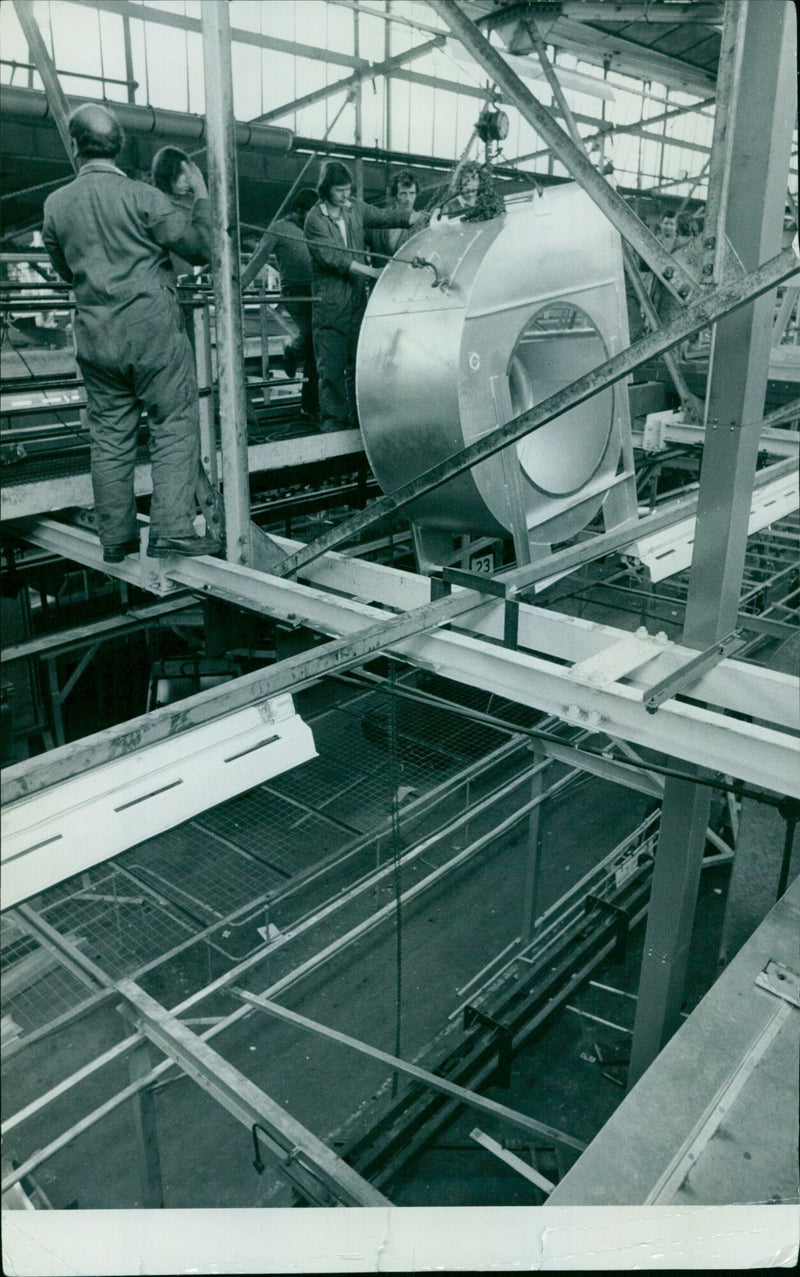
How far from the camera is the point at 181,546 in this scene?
329 cm

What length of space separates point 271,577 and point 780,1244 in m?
2.31

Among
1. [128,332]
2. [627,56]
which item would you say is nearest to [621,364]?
[128,332]

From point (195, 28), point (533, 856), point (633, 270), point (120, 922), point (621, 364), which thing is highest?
point (195, 28)

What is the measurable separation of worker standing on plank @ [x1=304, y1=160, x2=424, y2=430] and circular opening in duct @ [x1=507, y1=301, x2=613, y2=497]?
953 millimetres

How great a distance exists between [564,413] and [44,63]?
2.09m

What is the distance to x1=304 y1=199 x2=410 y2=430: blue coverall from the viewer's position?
4.86m

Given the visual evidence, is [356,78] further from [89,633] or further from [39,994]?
[39,994]

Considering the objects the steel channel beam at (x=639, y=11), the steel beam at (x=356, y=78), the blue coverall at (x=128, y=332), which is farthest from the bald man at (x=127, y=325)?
the steel beam at (x=356, y=78)

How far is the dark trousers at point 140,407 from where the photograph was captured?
9.77ft

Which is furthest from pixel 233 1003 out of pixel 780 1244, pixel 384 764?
pixel 780 1244

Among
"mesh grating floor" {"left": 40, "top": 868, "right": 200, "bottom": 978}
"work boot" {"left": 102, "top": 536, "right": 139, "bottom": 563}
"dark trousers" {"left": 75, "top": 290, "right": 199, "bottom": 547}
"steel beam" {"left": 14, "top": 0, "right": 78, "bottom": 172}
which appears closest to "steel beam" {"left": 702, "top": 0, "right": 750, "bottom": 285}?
"dark trousers" {"left": 75, "top": 290, "right": 199, "bottom": 547}

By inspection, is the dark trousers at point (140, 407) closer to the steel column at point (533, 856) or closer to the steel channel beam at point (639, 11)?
the steel channel beam at point (639, 11)

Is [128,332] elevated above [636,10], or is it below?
below

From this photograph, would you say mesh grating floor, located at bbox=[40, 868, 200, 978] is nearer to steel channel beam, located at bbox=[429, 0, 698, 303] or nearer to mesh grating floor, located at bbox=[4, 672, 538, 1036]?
mesh grating floor, located at bbox=[4, 672, 538, 1036]
